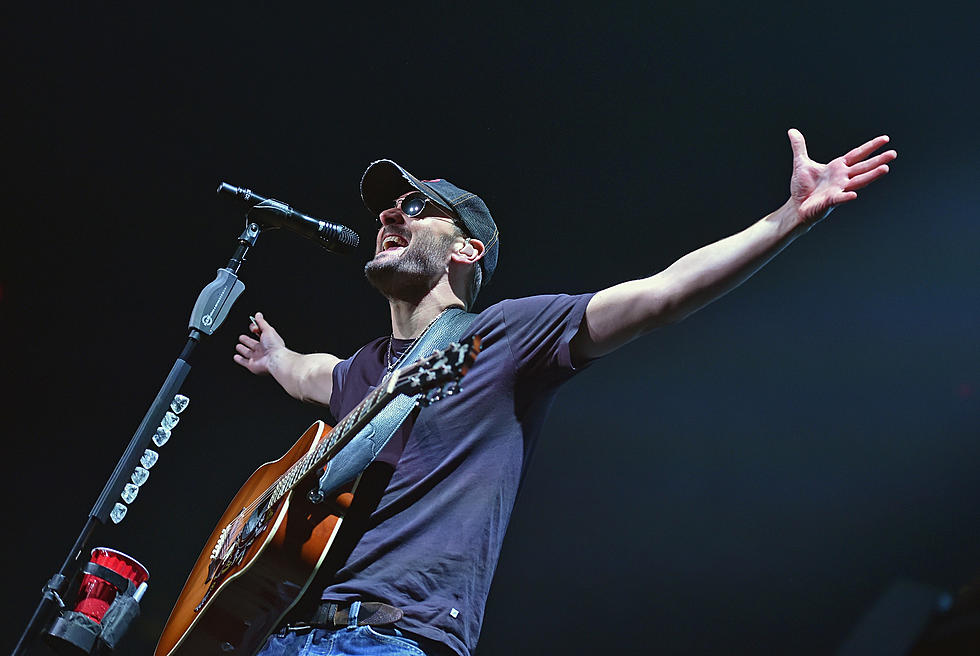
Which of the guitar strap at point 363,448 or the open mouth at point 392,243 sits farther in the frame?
the open mouth at point 392,243

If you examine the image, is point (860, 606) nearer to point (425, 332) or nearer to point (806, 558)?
point (806, 558)

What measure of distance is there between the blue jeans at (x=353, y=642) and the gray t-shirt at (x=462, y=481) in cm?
4

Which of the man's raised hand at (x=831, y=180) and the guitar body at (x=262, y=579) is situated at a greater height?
the man's raised hand at (x=831, y=180)

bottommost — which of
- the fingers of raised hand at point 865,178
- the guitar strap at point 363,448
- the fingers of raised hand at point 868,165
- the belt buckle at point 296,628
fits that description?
the belt buckle at point 296,628

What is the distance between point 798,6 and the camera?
10.7 feet

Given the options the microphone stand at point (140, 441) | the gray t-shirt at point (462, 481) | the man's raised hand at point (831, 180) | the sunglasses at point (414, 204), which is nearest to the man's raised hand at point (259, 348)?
the microphone stand at point (140, 441)

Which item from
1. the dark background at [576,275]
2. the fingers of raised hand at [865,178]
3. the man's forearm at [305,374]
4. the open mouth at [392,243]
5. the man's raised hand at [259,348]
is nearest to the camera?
the fingers of raised hand at [865,178]

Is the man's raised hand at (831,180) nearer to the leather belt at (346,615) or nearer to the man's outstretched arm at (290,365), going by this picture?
the leather belt at (346,615)

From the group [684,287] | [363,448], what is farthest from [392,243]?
[684,287]

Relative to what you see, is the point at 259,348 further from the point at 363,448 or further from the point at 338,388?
the point at 363,448

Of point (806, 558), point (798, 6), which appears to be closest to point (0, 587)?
point (806, 558)

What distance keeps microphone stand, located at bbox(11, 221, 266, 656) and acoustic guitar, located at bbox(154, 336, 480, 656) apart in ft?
1.00

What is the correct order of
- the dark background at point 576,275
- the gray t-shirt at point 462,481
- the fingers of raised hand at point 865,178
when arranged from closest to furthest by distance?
the fingers of raised hand at point 865,178
the gray t-shirt at point 462,481
the dark background at point 576,275

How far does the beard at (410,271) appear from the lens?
8.63 feet
